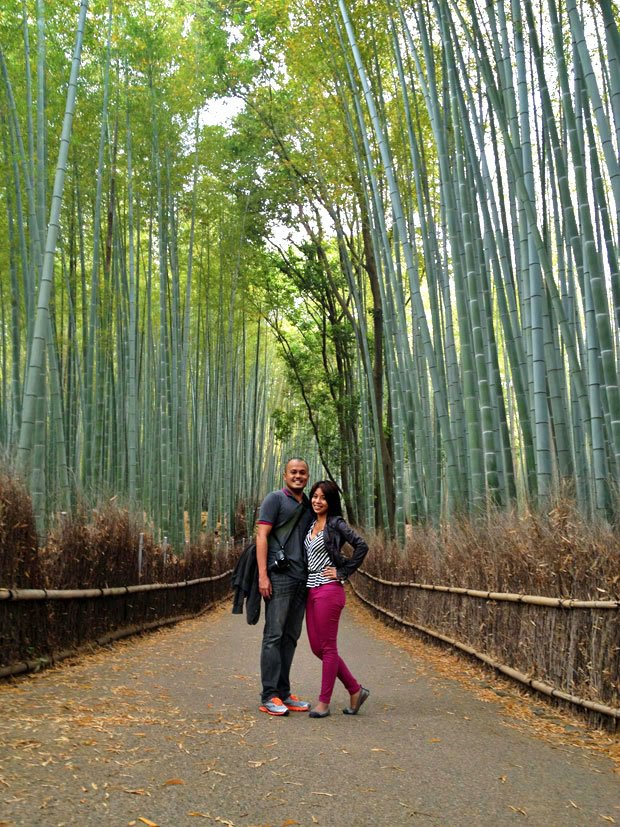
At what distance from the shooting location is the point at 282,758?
232cm

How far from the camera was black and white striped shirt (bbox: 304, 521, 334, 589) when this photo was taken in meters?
3.18

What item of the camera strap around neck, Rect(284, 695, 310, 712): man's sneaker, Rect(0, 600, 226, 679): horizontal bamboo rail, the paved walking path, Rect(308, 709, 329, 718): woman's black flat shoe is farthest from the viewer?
Rect(0, 600, 226, 679): horizontal bamboo rail

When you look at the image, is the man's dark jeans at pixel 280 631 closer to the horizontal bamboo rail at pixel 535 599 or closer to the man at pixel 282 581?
the man at pixel 282 581

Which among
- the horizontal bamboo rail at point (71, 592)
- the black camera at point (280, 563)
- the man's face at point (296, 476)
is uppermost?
the man's face at point (296, 476)

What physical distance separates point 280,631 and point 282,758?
2.68 ft

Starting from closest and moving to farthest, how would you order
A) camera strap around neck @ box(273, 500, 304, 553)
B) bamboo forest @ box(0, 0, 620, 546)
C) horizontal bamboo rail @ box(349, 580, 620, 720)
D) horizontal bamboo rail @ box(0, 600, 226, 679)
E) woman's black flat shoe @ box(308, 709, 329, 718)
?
horizontal bamboo rail @ box(349, 580, 620, 720) < woman's black flat shoe @ box(308, 709, 329, 718) < camera strap around neck @ box(273, 500, 304, 553) < horizontal bamboo rail @ box(0, 600, 226, 679) < bamboo forest @ box(0, 0, 620, 546)

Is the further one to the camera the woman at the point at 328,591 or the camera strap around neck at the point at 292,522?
the camera strap around neck at the point at 292,522

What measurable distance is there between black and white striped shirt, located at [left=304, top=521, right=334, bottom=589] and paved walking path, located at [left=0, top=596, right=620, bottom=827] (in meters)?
0.49

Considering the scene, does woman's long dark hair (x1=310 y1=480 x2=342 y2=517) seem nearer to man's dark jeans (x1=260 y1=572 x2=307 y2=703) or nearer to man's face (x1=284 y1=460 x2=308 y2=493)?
man's face (x1=284 y1=460 x2=308 y2=493)

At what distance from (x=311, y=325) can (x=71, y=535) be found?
35.2 feet

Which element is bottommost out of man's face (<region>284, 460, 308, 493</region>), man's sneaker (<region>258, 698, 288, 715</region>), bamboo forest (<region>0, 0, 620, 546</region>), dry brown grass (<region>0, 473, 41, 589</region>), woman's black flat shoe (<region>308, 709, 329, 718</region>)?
woman's black flat shoe (<region>308, 709, 329, 718</region>)

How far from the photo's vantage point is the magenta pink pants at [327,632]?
122 inches

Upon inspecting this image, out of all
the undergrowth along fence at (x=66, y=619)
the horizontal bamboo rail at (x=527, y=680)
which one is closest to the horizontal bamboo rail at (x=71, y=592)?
the undergrowth along fence at (x=66, y=619)

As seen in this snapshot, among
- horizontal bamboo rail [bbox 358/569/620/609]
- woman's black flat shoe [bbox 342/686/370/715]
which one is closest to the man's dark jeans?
woman's black flat shoe [bbox 342/686/370/715]
